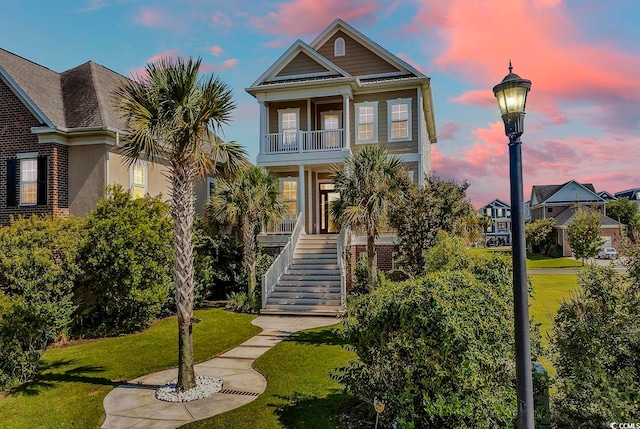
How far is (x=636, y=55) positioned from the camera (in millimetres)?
8938

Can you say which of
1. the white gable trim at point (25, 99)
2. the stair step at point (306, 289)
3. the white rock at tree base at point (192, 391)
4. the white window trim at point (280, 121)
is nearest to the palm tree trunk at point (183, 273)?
the white rock at tree base at point (192, 391)

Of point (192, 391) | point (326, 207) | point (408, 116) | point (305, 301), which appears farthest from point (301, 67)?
point (192, 391)

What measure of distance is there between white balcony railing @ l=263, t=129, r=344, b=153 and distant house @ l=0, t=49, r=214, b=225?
23.1 ft

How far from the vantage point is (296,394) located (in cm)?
742

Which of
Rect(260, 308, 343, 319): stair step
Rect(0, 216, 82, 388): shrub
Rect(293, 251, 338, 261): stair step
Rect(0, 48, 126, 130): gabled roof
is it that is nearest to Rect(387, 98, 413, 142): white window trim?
Rect(293, 251, 338, 261): stair step

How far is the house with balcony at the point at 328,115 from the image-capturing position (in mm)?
19547

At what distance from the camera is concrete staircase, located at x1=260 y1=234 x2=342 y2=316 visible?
49.4 feet

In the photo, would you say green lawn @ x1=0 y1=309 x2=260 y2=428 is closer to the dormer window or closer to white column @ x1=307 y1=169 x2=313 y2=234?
white column @ x1=307 y1=169 x2=313 y2=234

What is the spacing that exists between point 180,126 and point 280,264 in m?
9.86

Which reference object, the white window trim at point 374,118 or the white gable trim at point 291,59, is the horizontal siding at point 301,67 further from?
the white window trim at point 374,118

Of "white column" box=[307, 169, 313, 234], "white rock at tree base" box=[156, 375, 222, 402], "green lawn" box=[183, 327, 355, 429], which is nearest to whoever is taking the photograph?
"green lawn" box=[183, 327, 355, 429]

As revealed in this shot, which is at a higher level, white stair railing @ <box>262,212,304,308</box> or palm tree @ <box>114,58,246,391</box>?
palm tree @ <box>114,58,246,391</box>

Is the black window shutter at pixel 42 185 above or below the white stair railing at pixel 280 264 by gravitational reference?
above

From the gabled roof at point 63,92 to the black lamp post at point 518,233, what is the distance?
14.6 meters
